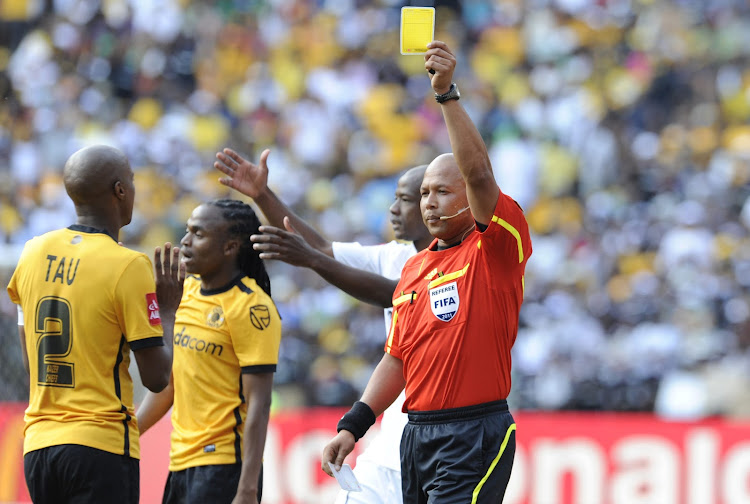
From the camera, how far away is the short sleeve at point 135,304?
13.9 ft

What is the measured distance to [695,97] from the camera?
12211 millimetres

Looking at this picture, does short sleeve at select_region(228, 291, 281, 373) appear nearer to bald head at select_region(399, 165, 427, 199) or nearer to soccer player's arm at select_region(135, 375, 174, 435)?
soccer player's arm at select_region(135, 375, 174, 435)

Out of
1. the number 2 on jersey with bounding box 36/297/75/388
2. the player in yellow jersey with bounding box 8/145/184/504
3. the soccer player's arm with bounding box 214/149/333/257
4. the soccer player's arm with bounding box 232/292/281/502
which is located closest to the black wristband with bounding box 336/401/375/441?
the soccer player's arm with bounding box 232/292/281/502

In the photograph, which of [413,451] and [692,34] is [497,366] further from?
[692,34]

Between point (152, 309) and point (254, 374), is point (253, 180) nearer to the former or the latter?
point (254, 374)

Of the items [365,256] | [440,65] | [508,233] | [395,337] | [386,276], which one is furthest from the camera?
[365,256]

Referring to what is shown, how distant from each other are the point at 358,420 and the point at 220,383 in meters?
0.96

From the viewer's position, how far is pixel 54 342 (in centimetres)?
426

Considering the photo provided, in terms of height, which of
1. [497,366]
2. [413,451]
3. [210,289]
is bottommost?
[413,451]

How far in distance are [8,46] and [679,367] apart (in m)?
10.6

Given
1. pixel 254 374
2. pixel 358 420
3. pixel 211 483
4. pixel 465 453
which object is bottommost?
pixel 211 483

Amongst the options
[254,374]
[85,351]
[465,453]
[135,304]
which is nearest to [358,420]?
[465,453]

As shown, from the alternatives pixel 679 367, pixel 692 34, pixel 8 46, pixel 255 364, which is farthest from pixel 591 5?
pixel 255 364

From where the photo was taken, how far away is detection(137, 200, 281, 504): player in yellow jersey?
5008mm
